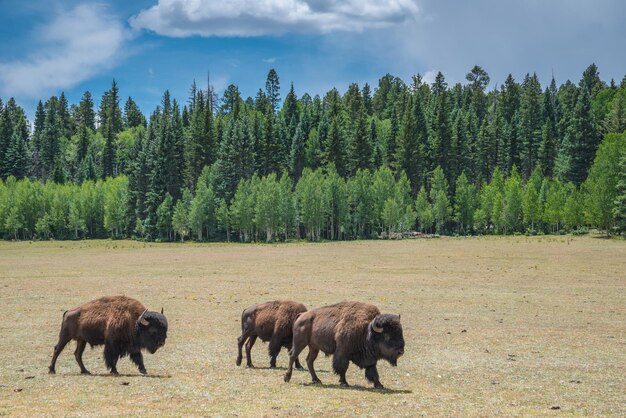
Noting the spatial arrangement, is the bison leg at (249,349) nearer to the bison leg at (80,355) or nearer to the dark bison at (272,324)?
the dark bison at (272,324)

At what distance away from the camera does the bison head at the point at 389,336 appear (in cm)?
1357

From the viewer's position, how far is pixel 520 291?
119 ft

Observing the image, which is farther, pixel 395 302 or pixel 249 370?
pixel 395 302

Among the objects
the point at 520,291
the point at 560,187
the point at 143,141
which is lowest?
the point at 520,291

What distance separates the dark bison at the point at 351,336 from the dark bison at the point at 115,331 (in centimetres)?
374

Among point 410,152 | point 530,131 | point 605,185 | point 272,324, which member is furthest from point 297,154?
point 272,324

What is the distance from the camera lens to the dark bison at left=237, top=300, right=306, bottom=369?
54.4 ft

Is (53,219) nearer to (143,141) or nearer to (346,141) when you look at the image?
(143,141)

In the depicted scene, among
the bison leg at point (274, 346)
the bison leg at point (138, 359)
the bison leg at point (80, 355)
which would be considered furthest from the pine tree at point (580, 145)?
the bison leg at point (80, 355)

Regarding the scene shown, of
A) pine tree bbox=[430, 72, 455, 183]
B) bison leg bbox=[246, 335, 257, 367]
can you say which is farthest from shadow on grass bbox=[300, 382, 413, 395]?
pine tree bbox=[430, 72, 455, 183]

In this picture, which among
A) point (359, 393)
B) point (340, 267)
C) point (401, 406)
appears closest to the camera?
point (401, 406)

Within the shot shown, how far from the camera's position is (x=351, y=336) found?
1405cm

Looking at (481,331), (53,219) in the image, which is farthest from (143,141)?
(481,331)

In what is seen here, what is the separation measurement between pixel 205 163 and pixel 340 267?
295 feet
